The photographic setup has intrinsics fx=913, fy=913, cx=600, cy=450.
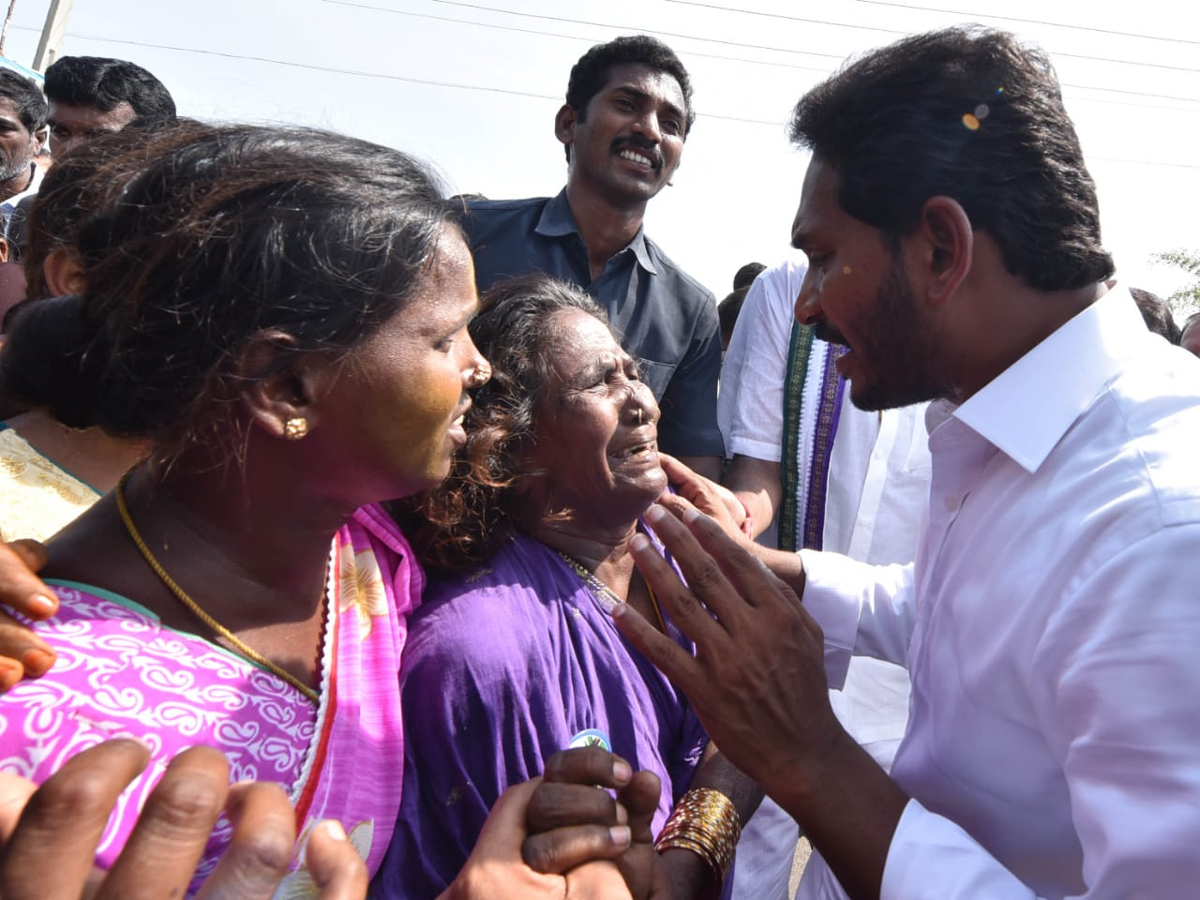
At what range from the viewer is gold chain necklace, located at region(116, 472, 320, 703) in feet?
5.11

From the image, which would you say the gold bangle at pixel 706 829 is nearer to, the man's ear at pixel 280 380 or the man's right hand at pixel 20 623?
the man's ear at pixel 280 380

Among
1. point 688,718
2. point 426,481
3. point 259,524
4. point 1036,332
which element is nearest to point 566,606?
point 688,718

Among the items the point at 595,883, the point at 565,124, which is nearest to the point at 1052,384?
the point at 595,883

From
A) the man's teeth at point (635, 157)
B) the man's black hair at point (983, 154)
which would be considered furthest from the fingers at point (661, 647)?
the man's teeth at point (635, 157)

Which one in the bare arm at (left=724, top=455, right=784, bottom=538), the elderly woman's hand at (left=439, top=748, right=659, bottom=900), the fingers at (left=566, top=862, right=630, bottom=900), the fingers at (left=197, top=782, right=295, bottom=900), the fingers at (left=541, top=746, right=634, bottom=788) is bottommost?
the bare arm at (left=724, top=455, right=784, bottom=538)

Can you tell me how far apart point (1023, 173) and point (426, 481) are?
4.28 feet

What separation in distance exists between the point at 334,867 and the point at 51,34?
18903 mm

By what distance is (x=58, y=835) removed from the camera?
0.76 m

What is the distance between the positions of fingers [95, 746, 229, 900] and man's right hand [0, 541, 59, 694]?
0.59m

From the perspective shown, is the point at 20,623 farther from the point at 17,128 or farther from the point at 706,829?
the point at 17,128

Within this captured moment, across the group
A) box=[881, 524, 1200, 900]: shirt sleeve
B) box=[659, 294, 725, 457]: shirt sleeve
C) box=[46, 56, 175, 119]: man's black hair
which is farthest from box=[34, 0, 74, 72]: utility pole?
box=[881, 524, 1200, 900]: shirt sleeve

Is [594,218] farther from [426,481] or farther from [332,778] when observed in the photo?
[332,778]

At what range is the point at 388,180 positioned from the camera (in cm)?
172

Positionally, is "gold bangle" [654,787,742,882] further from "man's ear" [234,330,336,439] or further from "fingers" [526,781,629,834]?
"man's ear" [234,330,336,439]
